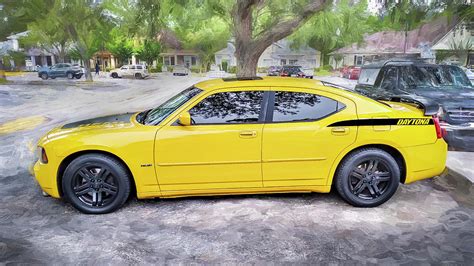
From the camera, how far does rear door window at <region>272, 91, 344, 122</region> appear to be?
12.7 ft

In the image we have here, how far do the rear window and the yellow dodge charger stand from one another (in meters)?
4.01

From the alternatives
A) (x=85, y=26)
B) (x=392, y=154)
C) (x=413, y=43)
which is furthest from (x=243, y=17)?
(x=392, y=154)

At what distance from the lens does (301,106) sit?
393 cm

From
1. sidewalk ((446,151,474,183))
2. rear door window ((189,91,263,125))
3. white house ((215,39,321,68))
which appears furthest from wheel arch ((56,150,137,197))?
white house ((215,39,321,68))

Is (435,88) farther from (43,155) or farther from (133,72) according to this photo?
(43,155)

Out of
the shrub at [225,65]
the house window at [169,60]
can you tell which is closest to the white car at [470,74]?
the shrub at [225,65]

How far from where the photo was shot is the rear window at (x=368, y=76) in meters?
7.80

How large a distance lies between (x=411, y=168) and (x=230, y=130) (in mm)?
2083

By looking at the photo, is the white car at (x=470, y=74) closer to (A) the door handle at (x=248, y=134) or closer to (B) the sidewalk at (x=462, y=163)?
(B) the sidewalk at (x=462, y=163)

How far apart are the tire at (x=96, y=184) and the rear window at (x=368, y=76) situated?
5.99 metres

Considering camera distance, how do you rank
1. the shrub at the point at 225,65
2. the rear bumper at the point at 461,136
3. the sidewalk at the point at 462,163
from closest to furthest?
the sidewalk at the point at 462,163 → the rear bumper at the point at 461,136 → the shrub at the point at 225,65

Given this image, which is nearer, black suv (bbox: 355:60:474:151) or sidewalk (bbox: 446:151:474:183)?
sidewalk (bbox: 446:151:474:183)

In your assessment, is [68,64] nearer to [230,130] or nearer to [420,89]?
[230,130]

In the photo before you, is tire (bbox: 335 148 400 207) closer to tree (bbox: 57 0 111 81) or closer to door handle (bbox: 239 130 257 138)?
door handle (bbox: 239 130 257 138)
